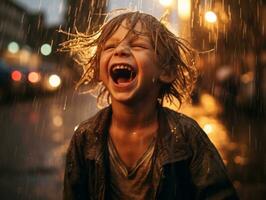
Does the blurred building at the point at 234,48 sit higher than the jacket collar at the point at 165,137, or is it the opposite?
the blurred building at the point at 234,48

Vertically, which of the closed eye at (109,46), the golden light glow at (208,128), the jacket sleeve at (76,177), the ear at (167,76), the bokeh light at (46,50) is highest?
the bokeh light at (46,50)

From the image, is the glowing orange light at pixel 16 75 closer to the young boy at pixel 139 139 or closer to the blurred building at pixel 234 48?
the blurred building at pixel 234 48

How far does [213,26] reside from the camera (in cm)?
1548

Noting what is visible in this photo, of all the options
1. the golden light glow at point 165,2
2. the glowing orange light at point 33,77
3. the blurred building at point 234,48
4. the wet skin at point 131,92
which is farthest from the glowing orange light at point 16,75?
the wet skin at point 131,92

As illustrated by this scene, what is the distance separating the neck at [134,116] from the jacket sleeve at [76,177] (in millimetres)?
262

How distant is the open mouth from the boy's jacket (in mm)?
243

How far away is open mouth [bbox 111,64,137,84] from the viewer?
296cm

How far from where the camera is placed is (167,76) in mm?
3248

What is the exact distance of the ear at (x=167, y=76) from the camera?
321 cm

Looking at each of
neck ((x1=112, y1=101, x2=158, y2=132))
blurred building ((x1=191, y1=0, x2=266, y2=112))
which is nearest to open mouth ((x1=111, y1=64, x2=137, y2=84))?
neck ((x1=112, y1=101, x2=158, y2=132))

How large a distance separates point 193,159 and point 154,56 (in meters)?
0.62

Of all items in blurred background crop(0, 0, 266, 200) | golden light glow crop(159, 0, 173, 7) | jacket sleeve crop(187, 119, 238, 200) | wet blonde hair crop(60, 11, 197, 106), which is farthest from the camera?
golden light glow crop(159, 0, 173, 7)

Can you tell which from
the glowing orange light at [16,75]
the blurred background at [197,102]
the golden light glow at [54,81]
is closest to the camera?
the blurred background at [197,102]

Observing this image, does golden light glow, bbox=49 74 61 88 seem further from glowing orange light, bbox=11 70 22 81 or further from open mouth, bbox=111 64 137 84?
open mouth, bbox=111 64 137 84
